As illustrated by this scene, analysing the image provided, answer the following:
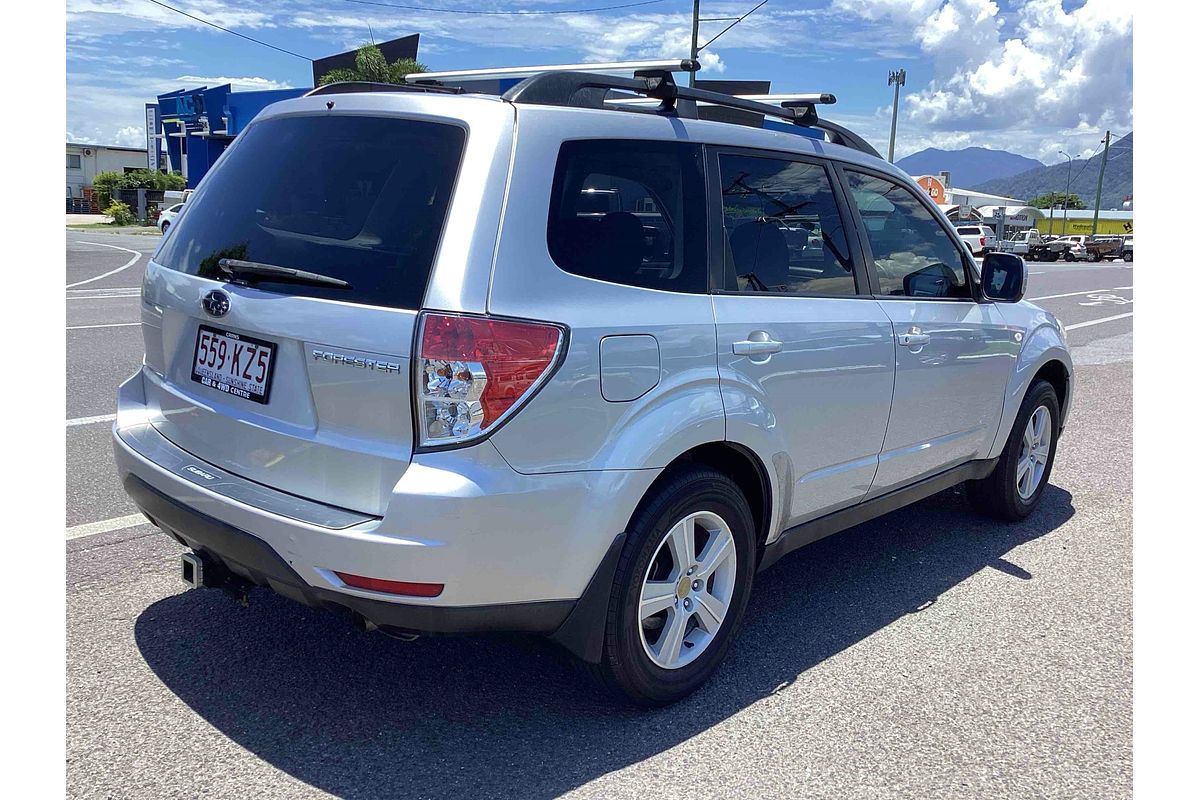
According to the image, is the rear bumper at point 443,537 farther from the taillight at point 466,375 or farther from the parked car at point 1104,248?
the parked car at point 1104,248

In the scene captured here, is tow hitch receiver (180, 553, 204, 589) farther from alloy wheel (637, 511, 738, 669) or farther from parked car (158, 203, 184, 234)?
alloy wheel (637, 511, 738, 669)

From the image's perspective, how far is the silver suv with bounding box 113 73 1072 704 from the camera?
105 inches

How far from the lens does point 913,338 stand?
4.16 m

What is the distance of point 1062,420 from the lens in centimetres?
563

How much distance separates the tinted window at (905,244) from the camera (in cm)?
418

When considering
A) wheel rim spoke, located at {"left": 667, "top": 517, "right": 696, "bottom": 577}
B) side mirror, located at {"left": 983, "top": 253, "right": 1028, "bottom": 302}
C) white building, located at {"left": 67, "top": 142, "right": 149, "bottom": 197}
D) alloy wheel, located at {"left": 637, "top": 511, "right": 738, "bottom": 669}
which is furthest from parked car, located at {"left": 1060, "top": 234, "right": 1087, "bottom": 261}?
white building, located at {"left": 67, "top": 142, "right": 149, "bottom": 197}

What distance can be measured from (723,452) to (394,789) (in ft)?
4.81

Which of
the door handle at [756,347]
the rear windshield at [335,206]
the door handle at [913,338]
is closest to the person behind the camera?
the rear windshield at [335,206]

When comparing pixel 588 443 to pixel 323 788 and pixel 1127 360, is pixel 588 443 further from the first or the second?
pixel 1127 360

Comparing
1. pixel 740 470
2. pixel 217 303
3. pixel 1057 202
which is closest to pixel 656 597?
pixel 740 470

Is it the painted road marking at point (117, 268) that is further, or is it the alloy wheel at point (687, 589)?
the painted road marking at point (117, 268)

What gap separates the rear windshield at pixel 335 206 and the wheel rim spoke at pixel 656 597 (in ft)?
3.82

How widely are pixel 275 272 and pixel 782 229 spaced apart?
181 cm

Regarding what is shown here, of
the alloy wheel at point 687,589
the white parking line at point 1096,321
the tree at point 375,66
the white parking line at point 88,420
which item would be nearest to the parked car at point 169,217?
the white parking line at point 88,420
